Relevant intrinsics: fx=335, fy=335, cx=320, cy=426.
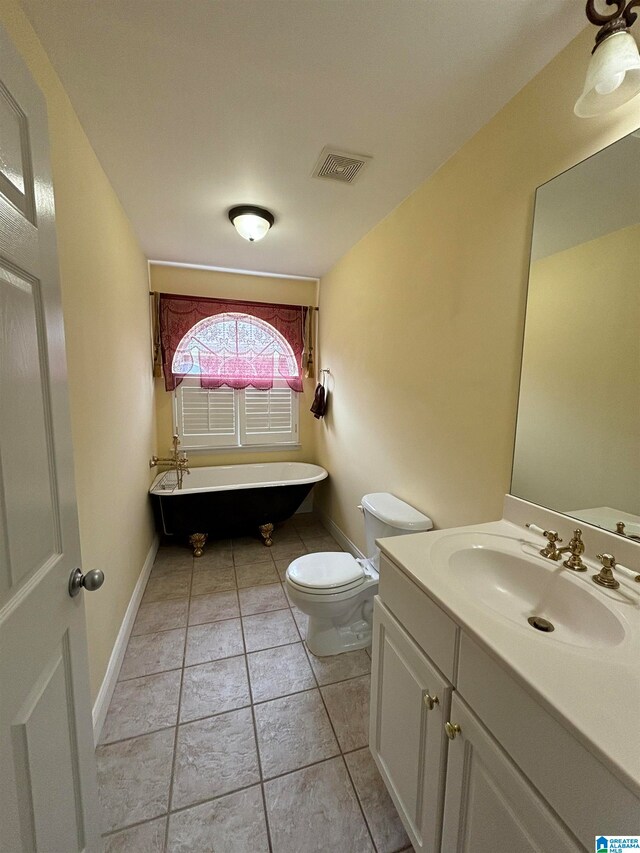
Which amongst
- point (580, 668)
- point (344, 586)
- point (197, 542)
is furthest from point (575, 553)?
point (197, 542)

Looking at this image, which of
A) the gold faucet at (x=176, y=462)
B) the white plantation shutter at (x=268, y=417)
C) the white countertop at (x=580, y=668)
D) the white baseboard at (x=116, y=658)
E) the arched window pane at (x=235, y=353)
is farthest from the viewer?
the white plantation shutter at (x=268, y=417)

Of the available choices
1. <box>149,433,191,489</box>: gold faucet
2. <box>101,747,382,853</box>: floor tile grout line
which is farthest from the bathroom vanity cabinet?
<box>149,433,191,489</box>: gold faucet

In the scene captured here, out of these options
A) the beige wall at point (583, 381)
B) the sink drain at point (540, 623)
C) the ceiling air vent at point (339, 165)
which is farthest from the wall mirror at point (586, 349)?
the ceiling air vent at point (339, 165)

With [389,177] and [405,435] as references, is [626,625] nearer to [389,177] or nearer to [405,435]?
[405,435]

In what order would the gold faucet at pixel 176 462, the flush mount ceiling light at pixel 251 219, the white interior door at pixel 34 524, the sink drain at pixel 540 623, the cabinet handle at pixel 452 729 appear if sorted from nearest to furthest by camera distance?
the white interior door at pixel 34 524 < the cabinet handle at pixel 452 729 < the sink drain at pixel 540 623 < the flush mount ceiling light at pixel 251 219 < the gold faucet at pixel 176 462

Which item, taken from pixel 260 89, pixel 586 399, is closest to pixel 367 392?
pixel 586 399

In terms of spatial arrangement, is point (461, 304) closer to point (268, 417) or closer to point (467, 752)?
point (467, 752)

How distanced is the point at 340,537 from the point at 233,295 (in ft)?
8.31

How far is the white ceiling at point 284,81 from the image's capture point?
39.7 inches

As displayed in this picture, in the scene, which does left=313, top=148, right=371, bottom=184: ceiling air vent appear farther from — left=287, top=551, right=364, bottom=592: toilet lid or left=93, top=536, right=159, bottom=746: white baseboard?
left=93, top=536, right=159, bottom=746: white baseboard

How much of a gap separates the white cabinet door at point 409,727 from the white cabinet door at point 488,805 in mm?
41

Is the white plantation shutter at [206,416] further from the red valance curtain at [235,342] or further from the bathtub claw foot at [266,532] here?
the bathtub claw foot at [266,532]

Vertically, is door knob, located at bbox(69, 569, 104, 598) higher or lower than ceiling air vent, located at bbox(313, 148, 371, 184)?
lower

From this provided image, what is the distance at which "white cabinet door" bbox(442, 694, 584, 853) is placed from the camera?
0.60m
